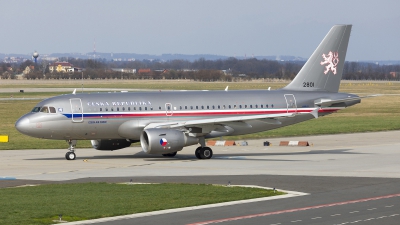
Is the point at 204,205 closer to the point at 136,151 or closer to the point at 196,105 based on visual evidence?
the point at 196,105

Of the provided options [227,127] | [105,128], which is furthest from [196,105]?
[105,128]

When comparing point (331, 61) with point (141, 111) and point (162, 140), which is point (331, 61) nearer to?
point (141, 111)

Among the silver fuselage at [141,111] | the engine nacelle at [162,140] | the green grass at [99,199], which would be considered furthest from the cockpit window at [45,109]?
the green grass at [99,199]

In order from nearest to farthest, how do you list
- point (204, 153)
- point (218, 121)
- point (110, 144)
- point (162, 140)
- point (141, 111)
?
point (162, 140)
point (218, 121)
point (204, 153)
point (141, 111)
point (110, 144)

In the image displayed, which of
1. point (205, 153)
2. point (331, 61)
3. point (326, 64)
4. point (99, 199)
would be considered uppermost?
point (331, 61)

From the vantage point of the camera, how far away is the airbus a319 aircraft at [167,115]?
145 ft

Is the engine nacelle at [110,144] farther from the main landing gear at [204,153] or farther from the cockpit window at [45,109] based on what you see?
the main landing gear at [204,153]

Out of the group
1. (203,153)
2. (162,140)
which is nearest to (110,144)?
(162,140)

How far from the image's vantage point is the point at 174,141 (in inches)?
1703

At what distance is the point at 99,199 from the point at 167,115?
18.2 metres

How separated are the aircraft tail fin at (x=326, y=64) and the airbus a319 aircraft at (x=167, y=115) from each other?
0.71 meters

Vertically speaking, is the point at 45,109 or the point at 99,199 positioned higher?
the point at 45,109

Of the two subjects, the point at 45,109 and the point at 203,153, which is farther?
the point at 203,153

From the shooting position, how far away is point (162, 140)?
42.9m
